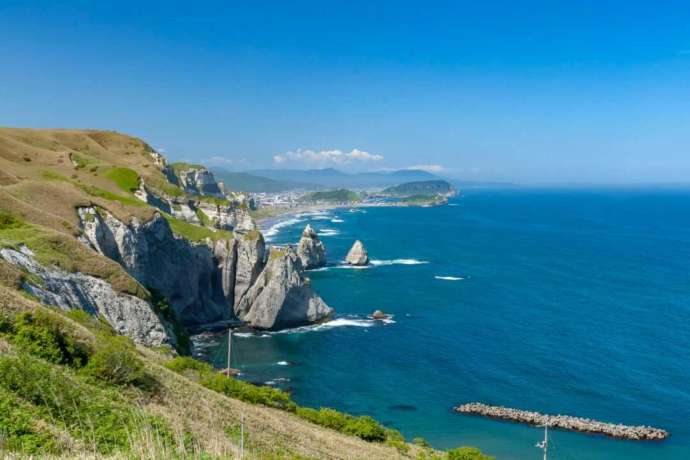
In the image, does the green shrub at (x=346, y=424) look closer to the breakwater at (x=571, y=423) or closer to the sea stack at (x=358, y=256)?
the breakwater at (x=571, y=423)

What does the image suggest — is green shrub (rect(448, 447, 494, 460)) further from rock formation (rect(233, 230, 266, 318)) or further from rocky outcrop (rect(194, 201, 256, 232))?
rocky outcrop (rect(194, 201, 256, 232))

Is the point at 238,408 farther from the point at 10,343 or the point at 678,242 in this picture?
the point at 678,242

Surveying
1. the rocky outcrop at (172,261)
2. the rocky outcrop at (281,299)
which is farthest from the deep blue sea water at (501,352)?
the rocky outcrop at (172,261)

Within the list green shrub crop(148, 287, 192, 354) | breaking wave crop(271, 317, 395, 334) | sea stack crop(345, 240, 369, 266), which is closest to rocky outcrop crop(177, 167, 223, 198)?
sea stack crop(345, 240, 369, 266)

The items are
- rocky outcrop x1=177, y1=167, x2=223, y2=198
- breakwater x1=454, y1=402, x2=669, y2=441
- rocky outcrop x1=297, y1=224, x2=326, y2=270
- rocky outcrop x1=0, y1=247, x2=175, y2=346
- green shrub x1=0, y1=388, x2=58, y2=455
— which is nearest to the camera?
green shrub x1=0, y1=388, x2=58, y2=455

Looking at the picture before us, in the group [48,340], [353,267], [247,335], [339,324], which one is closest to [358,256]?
[353,267]

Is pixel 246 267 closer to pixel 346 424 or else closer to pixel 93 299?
pixel 93 299
